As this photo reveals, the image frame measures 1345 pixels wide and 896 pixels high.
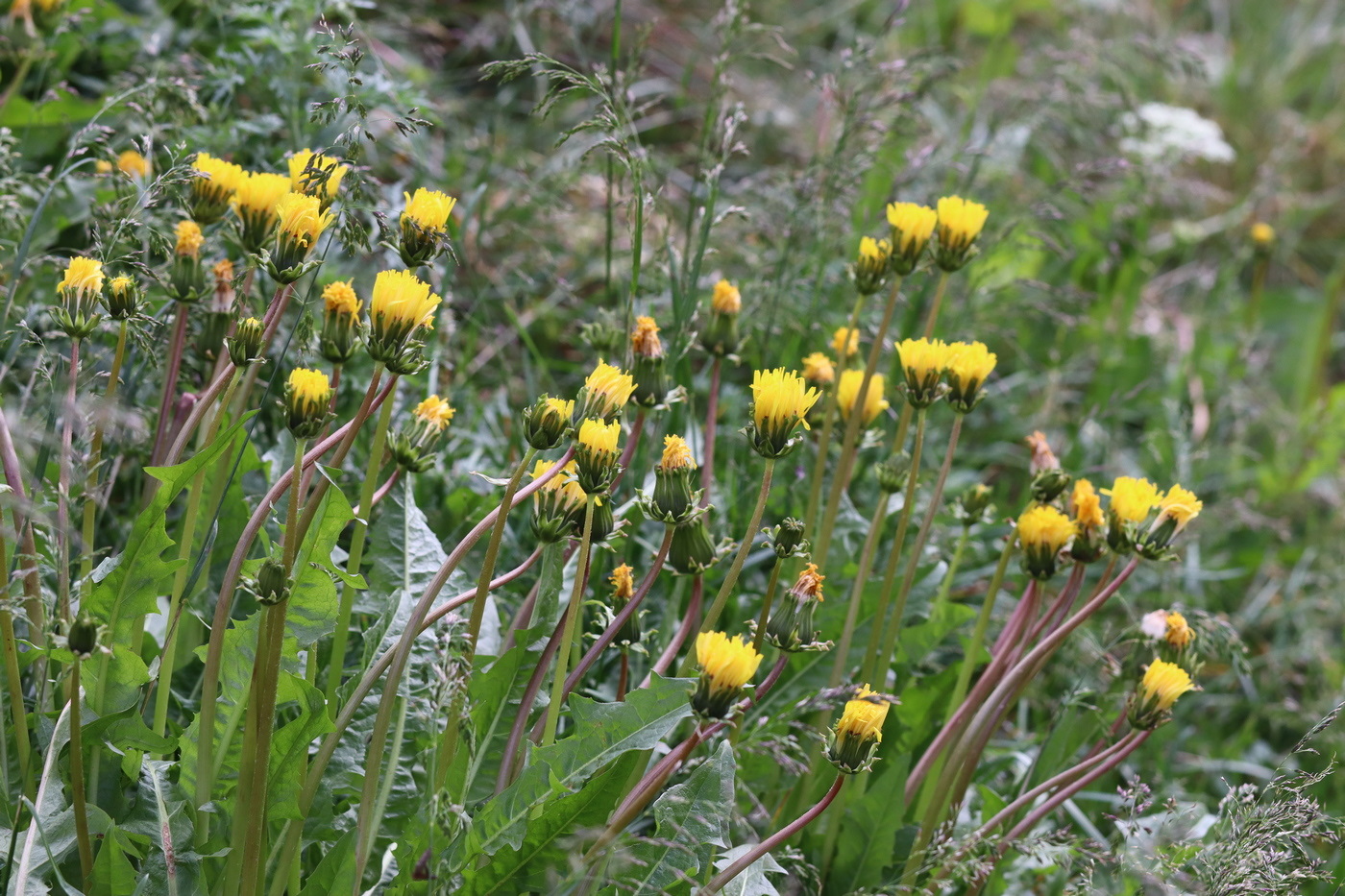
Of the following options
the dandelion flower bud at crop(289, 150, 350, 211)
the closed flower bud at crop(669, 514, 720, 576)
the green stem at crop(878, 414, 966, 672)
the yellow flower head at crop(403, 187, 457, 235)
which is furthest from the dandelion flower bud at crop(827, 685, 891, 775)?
the dandelion flower bud at crop(289, 150, 350, 211)

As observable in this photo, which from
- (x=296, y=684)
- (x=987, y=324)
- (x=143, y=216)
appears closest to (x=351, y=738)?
(x=296, y=684)

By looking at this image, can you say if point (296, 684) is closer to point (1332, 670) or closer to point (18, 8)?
point (18, 8)

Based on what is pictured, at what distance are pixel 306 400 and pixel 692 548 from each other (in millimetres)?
522

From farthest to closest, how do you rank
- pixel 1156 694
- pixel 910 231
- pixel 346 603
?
pixel 910 231 < pixel 1156 694 < pixel 346 603

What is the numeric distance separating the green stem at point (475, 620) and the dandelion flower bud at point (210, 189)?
1.79ft

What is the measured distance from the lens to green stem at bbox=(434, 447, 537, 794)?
1.24m

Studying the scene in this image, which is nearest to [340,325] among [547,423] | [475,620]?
[547,423]

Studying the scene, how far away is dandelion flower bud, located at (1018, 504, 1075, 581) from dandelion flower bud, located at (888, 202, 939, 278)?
0.39 meters

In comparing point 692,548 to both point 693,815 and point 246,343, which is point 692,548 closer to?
point 693,815

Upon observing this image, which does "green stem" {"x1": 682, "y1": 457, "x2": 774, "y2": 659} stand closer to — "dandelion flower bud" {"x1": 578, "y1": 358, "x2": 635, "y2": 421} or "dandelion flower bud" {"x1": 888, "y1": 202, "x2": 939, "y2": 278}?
"dandelion flower bud" {"x1": 578, "y1": 358, "x2": 635, "y2": 421}

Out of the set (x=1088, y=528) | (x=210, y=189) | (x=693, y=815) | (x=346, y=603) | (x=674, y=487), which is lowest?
(x=693, y=815)

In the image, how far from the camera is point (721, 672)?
4.02 ft

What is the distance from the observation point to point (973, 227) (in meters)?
1.67

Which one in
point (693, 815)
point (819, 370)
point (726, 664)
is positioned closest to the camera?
Result: point (726, 664)
